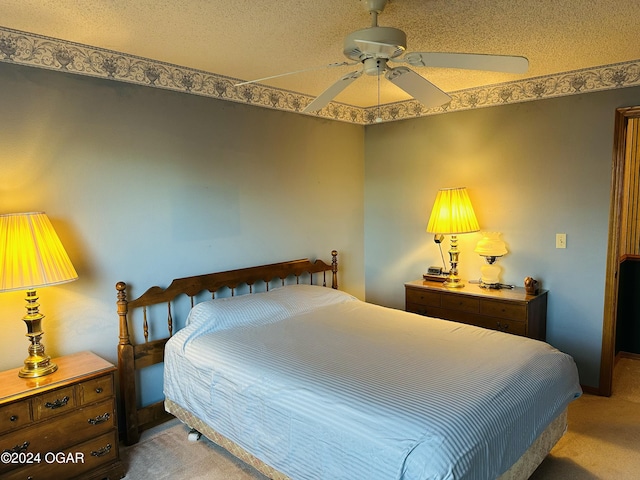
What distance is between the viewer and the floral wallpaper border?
2.37m

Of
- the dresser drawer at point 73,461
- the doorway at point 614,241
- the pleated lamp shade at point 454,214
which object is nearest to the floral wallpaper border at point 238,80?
the doorway at point 614,241

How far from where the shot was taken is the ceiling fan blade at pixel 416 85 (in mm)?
2004

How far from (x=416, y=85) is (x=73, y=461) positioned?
2.62 metres

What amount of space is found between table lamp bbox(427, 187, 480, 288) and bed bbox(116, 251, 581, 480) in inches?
36.5

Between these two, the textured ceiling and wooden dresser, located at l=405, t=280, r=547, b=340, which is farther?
wooden dresser, located at l=405, t=280, r=547, b=340

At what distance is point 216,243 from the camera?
10.6 ft

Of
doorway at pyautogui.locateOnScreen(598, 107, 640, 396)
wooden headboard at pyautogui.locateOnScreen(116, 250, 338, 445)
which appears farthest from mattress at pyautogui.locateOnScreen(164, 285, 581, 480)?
doorway at pyautogui.locateOnScreen(598, 107, 640, 396)

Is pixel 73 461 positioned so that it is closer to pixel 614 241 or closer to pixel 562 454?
pixel 562 454

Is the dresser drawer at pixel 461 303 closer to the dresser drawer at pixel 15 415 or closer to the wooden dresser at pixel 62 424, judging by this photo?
the wooden dresser at pixel 62 424

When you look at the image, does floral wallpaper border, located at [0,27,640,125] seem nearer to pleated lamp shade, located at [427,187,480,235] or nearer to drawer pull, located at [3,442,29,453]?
pleated lamp shade, located at [427,187,480,235]

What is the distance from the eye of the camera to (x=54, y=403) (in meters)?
2.11

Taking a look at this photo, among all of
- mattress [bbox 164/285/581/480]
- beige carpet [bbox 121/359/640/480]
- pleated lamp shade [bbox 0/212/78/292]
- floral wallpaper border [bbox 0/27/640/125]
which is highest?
floral wallpaper border [bbox 0/27/640/125]

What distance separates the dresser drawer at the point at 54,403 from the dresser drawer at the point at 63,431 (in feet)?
0.12

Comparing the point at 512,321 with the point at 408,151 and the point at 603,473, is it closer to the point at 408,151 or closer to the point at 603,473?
the point at 603,473
